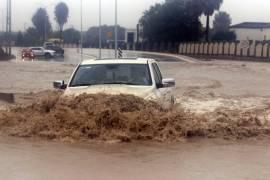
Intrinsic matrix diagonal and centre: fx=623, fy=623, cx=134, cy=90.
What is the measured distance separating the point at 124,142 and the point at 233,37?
97.5 metres

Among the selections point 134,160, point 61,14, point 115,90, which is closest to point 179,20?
point 61,14

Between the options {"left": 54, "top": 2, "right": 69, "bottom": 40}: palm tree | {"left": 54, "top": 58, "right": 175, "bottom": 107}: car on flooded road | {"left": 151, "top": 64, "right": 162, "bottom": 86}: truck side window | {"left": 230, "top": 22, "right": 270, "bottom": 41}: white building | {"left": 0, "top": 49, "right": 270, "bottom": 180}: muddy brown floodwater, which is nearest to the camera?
{"left": 0, "top": 49, "right": 270, "bottom": 180}: muddy brown floodwater

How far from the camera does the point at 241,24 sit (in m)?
122

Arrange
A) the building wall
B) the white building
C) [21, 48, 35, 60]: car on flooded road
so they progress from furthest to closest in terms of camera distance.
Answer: the white building < the building wall < [21, 48, 35, 60]: car on flooded road

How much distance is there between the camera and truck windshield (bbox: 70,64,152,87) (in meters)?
12.5

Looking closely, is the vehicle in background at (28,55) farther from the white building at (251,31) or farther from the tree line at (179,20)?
the white building at (251,31)

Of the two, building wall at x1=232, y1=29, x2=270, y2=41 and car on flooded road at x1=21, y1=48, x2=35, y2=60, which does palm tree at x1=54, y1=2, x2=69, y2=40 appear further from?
car on flooded road at x1=21, y1=48, x2=35, y2=60

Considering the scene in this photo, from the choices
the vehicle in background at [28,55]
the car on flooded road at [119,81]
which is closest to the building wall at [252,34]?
the vehicle in background at [28,55]

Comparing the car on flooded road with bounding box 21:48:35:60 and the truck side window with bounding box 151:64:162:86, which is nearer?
the truck side window with bounding box 151:64:162:86

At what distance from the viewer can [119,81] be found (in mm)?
12477

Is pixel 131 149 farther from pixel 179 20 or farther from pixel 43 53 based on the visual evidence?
pixel 179 20

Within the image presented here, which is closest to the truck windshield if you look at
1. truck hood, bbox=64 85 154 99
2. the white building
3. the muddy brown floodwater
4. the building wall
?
truck hood, bbox=64 85 154 99

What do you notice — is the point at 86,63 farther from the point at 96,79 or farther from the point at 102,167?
the point at 102,167

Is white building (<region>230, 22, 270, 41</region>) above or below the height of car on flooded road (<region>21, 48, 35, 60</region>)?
above
